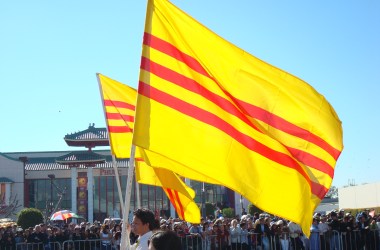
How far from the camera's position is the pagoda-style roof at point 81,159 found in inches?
1823

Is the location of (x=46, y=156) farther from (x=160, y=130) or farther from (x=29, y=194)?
(x=160, y=130)

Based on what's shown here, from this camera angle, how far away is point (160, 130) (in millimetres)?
6004

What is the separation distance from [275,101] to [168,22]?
138cm

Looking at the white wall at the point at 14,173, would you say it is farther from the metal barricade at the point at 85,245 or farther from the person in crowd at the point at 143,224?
the person in crowd at the point at 143,224

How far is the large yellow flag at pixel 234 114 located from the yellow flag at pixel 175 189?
1.39 metres

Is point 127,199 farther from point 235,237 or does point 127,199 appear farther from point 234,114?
point 235,237

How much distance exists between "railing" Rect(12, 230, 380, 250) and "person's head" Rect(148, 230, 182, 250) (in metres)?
13.4

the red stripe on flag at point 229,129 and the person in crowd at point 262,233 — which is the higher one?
the red stripe on flag at point 229,129

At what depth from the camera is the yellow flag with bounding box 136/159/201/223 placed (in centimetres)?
783

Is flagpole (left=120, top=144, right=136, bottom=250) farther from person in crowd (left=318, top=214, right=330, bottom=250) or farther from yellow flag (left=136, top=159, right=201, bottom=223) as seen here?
person in crowd (left=318, top=214, right=330, bottom=250)

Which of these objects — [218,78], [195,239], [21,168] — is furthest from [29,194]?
[218,78]

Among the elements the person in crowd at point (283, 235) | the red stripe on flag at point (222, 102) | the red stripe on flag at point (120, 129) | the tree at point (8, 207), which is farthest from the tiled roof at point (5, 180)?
the red stripe on flag at point (222, 102)

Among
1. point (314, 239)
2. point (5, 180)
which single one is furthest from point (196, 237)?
point (5, 180)

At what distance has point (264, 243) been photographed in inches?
684
